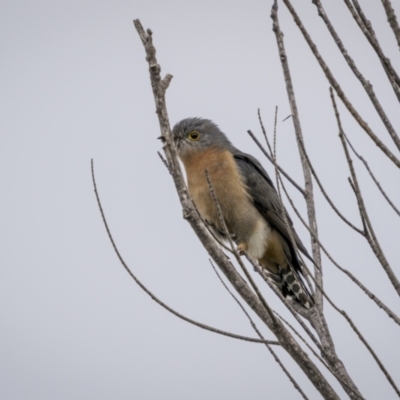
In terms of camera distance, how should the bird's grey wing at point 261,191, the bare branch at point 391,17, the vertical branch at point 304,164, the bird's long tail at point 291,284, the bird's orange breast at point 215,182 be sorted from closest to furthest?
the bare branch at point 391,17 → the vertical branch at point 304,164 → the bird's long tail at point 291,284 → the bird's orange breast at point 215,182 → the bird's grey wing at point 261,191

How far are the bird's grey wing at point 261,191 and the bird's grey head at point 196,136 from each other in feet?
1.19

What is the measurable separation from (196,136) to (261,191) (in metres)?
1.10

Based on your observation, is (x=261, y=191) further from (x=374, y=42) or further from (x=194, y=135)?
(x=374, y=42)

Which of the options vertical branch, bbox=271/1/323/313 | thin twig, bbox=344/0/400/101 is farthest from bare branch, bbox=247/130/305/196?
thin twig, bbox=344/0/400/101

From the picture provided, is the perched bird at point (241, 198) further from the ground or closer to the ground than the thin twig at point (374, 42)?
further from the ground

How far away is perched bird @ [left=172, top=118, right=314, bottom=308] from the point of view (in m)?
7.78

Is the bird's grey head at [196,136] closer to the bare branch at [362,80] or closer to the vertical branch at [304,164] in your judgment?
the vertical branch at [304,164]

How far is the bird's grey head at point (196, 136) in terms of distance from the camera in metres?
8.29

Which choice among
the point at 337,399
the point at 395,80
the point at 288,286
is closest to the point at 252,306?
the point at 337,399

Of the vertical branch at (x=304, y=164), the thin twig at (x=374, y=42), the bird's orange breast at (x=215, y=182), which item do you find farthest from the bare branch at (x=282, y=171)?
the bird's orange breast at (x=215, y=182)

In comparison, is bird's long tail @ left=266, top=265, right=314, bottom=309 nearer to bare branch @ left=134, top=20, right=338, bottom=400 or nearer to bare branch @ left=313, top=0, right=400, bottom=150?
bare branch @ left=134, top=20, right=338, bottom=400

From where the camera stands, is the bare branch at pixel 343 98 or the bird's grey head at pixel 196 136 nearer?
the bare branch at pixel 343 98

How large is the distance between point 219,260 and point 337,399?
87 centimetres

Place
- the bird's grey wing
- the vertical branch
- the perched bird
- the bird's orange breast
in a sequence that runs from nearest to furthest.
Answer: the vertical branch, the bird's orange breast, the perched bird, the bird's grey wing
